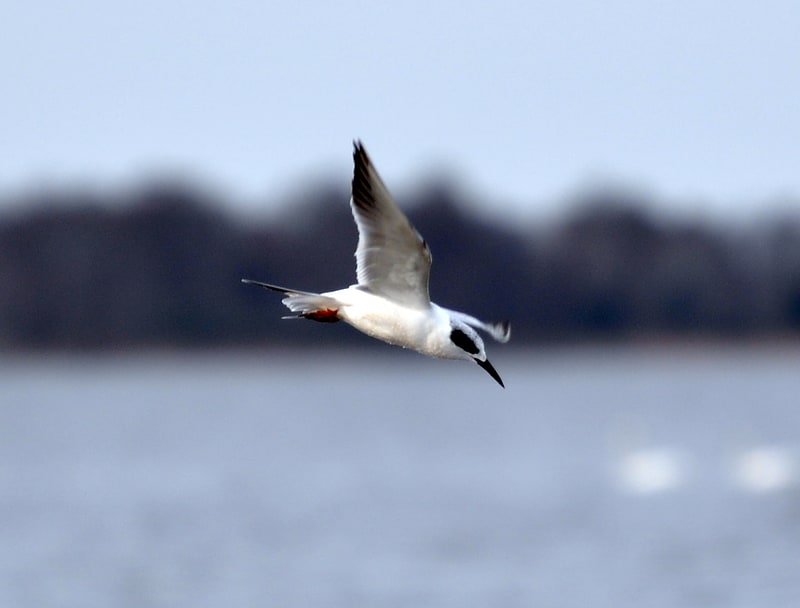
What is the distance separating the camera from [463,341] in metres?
15.0

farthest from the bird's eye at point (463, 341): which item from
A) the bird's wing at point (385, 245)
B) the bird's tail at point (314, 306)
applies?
the bird's tail at point (314, 306)

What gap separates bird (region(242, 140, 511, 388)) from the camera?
14.7 m

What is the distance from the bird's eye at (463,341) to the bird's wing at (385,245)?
0.99 ft

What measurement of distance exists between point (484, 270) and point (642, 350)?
35.9 meters

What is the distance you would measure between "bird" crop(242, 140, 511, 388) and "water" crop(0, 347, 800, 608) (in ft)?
52.4

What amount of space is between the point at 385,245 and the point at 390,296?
42 centimetres

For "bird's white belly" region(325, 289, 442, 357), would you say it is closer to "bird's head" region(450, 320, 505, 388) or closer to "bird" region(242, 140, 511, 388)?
"bird" region(242, 140, 511, 388)

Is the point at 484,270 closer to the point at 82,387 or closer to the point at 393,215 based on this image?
the point at 82,387

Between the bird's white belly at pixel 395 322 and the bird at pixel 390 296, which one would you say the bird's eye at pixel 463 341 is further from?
the bird's white belly at pixel 395 322

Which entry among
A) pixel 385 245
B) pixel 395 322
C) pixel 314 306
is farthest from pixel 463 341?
pixel 314 306

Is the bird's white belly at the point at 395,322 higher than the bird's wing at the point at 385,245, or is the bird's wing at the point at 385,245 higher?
the bird's wing at the point at 385,245

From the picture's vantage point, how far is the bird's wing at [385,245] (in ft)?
47.5

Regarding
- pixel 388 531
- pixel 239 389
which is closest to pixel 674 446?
pixel 388 531

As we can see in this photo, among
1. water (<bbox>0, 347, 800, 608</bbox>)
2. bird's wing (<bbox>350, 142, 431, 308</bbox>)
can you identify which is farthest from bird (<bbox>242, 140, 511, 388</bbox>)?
water (<bbox>0, 347, 800, 608</bbox>)
